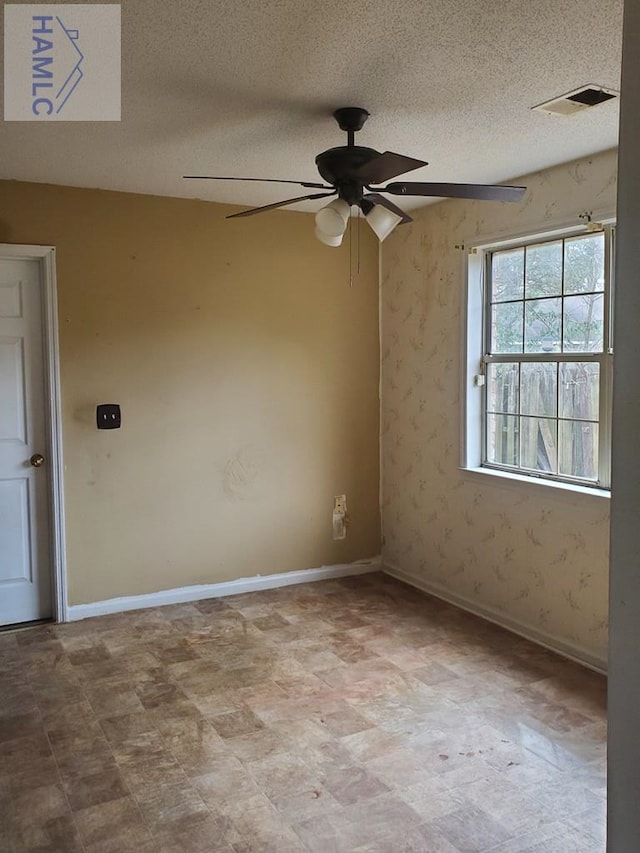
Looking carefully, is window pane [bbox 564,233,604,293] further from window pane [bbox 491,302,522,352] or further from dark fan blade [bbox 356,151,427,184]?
dark fan blade [bbox 356,151,427,184]

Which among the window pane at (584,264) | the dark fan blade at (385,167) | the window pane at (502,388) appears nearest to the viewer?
the dark fan blade at (385,167)

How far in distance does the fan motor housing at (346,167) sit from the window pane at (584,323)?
140 cm

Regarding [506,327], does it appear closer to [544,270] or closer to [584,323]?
[544,270]

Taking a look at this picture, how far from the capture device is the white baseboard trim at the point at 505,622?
11.3ft

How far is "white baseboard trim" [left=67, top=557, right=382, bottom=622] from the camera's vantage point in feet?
13.6

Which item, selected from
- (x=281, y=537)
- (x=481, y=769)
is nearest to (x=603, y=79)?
(x=481, y=769)

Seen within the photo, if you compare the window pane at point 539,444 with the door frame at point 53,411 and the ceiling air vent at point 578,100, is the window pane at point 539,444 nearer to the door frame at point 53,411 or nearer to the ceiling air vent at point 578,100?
the ceiling air vent at point 578,100

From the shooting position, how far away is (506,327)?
402cm

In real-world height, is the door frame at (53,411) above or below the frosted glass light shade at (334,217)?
below

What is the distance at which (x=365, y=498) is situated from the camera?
16.4ft

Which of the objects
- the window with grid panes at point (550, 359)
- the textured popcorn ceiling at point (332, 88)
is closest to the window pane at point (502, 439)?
the window with grid panes at point (550, 359)

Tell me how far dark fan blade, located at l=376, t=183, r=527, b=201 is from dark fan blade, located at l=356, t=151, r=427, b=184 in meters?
0.05

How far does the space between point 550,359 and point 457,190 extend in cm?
140

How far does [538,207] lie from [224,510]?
8.42 feet
